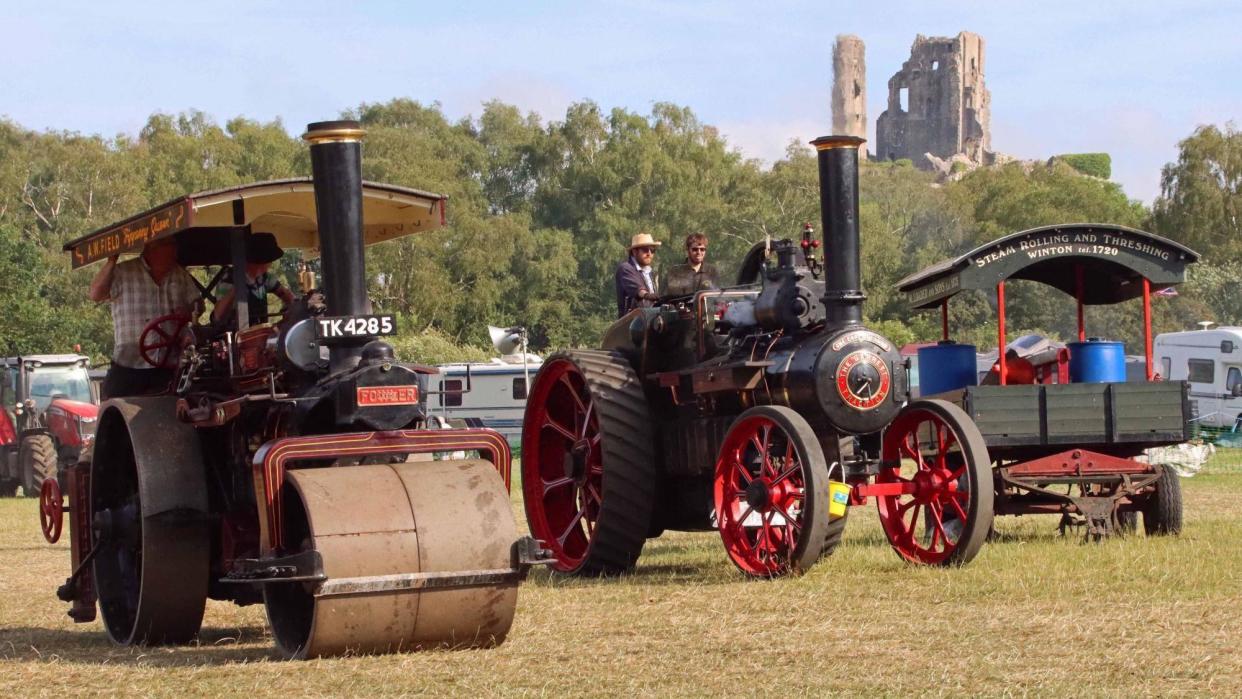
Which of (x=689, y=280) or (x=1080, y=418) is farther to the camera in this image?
(x=1080, y=418)

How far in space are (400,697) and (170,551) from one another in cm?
173

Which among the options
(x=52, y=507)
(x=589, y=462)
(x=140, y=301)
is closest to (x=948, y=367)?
(x=589, y=462)

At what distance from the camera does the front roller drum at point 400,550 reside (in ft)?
19.6

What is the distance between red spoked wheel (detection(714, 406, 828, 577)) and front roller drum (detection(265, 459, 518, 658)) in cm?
260

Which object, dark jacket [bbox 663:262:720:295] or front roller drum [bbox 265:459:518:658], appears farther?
dark jacket [bbox 663:262:720:295]

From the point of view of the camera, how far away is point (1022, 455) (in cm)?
1149

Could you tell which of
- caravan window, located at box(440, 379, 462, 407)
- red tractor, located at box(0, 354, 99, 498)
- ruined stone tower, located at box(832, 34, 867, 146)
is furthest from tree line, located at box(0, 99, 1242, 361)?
ruined stone tower, located at box(832, 34, 867, 146)

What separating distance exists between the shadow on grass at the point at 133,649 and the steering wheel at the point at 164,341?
1.19 m

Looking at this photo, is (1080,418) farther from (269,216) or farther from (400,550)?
(400,550)

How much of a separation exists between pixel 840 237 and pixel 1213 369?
2119 centimetres

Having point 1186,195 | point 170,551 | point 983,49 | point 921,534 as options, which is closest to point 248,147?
point 1186,195

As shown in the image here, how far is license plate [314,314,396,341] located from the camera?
6305mm

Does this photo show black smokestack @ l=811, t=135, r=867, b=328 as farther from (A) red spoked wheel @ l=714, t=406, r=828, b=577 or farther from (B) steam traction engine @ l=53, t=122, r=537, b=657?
(B) steam traction engine @ l=53, t=122, r=537, b=657

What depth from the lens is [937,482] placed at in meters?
9.45
